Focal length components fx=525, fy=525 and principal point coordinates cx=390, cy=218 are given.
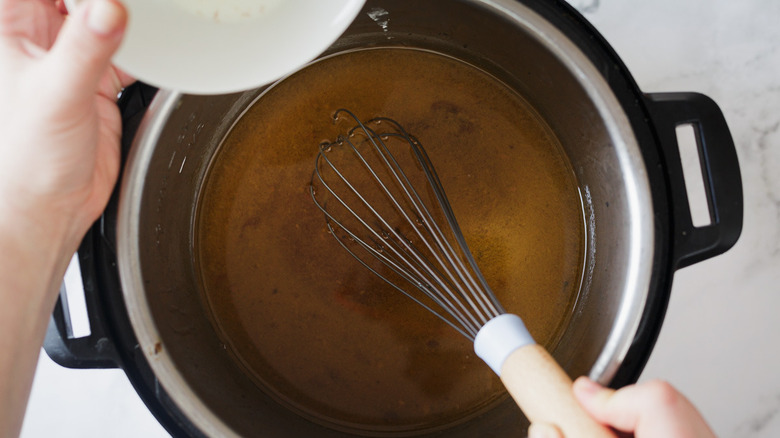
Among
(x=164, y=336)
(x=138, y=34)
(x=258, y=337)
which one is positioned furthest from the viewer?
(x=258, y=337)

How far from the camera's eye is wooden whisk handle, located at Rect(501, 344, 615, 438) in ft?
1.58

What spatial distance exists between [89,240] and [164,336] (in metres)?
0.14

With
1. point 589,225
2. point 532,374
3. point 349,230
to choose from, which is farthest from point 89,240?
point 589,225

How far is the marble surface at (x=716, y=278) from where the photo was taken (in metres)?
0.83

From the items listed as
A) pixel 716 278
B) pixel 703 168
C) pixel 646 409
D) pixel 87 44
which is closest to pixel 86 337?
pixel 87 44

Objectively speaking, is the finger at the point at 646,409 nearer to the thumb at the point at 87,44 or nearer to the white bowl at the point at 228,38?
the white bowl at the point at 228,38

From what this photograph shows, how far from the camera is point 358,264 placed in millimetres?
791

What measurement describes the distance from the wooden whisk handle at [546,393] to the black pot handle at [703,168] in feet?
0.69

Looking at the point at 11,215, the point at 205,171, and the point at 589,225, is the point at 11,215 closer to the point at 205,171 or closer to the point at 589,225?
the point at 205,171

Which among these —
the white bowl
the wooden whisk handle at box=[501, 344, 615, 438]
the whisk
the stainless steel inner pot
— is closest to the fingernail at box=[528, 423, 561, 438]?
the wooden whisk handle at box=[501, 344, 615, 438]

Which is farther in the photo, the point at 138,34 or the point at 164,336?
the point at 164,336

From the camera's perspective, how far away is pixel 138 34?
517 mm

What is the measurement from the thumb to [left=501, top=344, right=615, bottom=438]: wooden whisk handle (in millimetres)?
484

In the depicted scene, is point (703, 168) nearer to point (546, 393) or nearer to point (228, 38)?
point (546, 393)
